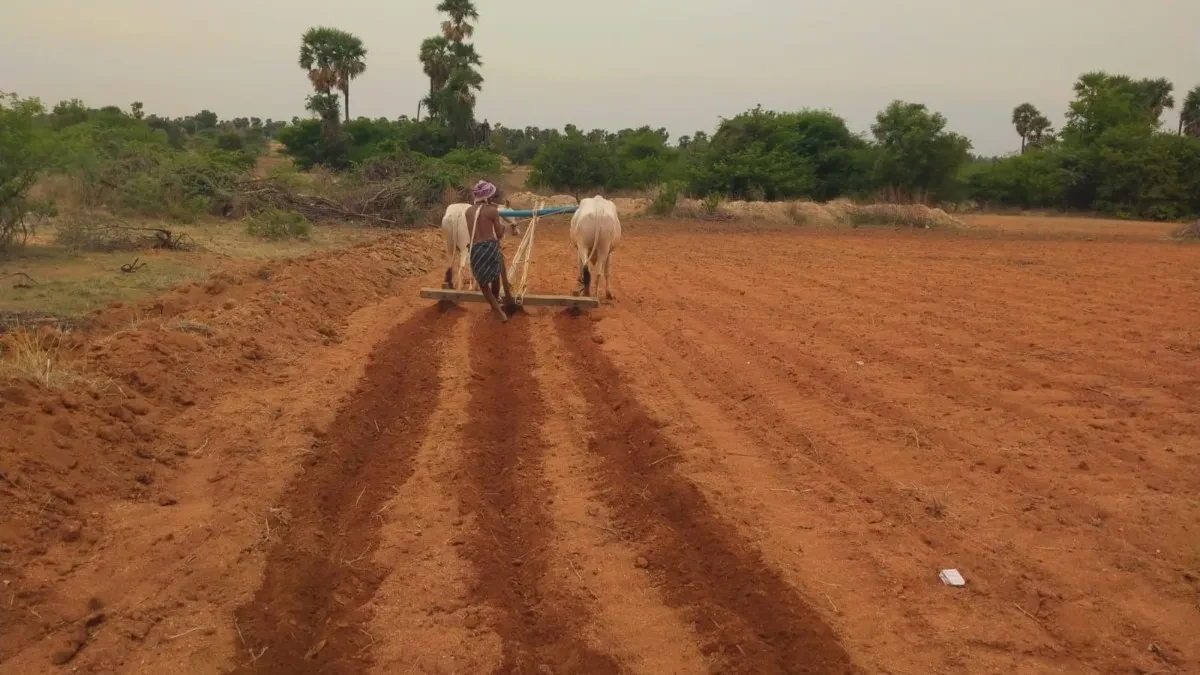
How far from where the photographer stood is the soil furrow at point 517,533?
3.65 meters

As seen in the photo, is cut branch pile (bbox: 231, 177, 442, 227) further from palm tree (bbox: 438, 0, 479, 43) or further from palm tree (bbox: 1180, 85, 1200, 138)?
palm tree (bbox: 1180, 85, 1200, 138)

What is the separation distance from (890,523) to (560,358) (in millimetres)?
4557

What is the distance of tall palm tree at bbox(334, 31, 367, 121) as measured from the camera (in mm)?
42969

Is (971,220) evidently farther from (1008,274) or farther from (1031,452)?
(1031,452)

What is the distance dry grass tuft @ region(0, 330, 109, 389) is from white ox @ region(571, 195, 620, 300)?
654 cm

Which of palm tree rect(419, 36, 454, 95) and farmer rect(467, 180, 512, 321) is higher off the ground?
palm tree rect(419, 36, 454, 95)

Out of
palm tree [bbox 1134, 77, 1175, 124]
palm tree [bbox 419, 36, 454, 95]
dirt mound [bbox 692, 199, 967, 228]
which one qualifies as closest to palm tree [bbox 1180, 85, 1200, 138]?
palm tree [bbox 1134, 77, 1175, 124]

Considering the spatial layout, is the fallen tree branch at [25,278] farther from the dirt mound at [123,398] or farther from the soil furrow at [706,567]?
the soil furrow at [706,567]

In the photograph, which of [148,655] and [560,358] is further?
[560,358]

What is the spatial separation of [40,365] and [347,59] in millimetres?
40997

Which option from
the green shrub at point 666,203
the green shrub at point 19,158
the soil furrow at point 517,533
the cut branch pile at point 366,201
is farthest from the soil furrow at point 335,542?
the green shrub at point 666,203

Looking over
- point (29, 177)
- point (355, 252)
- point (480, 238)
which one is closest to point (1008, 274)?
point (480, 238)

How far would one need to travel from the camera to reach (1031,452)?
5.82m

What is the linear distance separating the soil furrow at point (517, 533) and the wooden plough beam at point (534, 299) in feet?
9.92
